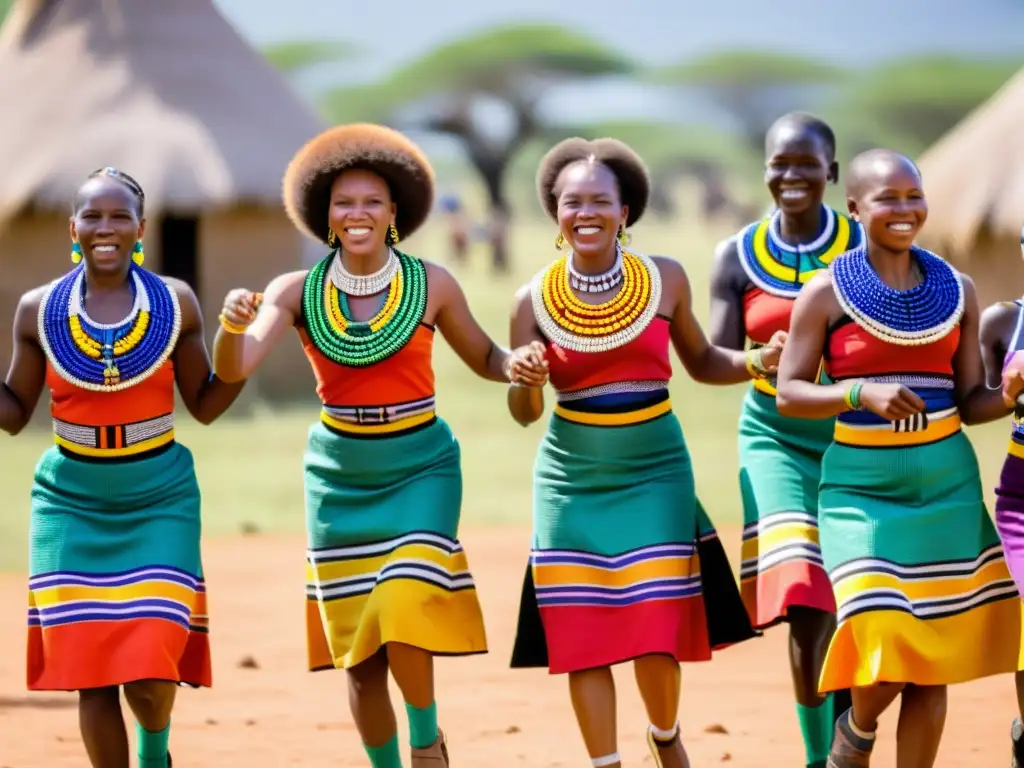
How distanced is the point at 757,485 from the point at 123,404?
1.96 meters

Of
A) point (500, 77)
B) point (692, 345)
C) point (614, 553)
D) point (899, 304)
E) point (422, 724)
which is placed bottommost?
point (422, 724)

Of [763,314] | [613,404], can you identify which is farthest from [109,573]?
[763,314]

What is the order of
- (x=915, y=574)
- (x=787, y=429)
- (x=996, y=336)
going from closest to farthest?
(x=915, y=574), (x=996, y=336), (x=787, y=429)

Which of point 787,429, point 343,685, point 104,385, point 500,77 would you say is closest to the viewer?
point 104,385

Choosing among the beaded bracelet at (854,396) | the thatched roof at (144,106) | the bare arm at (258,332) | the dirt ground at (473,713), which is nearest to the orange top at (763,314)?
the beaded bracelet at (854,396)

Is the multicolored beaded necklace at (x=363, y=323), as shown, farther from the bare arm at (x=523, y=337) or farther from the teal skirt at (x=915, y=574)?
the teal skirt at (x=915, y=574)

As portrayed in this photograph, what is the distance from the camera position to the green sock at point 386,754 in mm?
5688

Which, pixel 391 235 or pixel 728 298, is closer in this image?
pixel 391 235

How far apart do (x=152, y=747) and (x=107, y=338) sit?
3.91ft

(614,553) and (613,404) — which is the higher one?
(613,404)

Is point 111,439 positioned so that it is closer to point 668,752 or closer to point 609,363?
point 609,363

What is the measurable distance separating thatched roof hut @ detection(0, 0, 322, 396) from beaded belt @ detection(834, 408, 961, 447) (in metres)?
13.4

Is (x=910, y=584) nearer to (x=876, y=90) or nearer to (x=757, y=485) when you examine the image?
(x=757, y=485)

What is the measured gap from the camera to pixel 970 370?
5.29m
